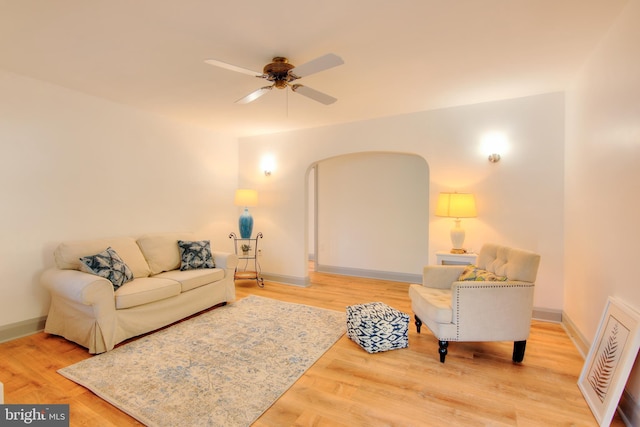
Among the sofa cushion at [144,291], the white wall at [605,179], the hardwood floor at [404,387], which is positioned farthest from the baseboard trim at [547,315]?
the sofa cushion at [144,291]

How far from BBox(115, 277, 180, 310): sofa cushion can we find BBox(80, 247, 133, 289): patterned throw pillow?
8 centimetres

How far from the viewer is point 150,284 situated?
3154 millimetres

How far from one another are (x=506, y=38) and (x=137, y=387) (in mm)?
3826

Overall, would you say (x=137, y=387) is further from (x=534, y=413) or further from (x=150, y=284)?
(x=534, y=413)

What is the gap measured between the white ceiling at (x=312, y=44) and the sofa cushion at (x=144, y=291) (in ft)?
6.95

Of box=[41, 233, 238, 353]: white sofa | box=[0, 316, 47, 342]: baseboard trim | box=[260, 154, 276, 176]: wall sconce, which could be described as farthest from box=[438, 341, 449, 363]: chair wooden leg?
box=[0, 316, 47, 342]: baseboard trim

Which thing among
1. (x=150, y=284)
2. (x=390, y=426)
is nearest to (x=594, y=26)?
(x=390, y=426)

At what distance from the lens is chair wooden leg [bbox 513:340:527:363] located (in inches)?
98.8

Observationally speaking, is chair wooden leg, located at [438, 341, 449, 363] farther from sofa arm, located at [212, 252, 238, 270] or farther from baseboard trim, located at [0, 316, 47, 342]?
baseboard trim, located at [0, 316, 47, 342]

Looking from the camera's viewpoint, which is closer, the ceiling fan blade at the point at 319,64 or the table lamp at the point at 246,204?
the ceiling fan blade at the point at 319,64

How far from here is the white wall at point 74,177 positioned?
2.98 metres

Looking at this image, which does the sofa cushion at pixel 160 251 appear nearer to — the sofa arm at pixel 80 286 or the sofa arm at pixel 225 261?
the sofa arm at pixel 225 261

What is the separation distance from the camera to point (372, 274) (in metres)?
5.71

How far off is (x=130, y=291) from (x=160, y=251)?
0.98 m
